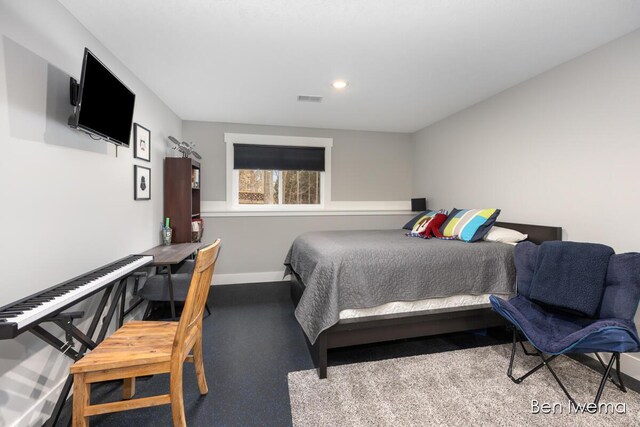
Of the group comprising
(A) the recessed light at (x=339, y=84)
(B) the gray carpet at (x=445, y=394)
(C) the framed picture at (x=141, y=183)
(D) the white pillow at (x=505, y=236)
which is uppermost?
(A) the recessed light at (x=339, y=84)

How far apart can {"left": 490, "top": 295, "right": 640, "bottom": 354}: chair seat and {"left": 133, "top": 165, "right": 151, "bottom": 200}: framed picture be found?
313 centimetres

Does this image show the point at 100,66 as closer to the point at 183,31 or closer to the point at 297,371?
the point at 183,31

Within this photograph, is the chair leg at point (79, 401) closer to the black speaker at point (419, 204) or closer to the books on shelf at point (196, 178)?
the books on shelf at point (196, 178)

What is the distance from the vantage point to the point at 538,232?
262cm

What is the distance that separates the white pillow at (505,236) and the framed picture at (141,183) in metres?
3.36

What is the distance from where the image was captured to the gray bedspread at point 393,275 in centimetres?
206

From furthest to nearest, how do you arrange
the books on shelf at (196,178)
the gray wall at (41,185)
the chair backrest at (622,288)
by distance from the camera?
the books on shelf at (196,178)
the chair backrest at (622,288)
the gray wall at (41,185)

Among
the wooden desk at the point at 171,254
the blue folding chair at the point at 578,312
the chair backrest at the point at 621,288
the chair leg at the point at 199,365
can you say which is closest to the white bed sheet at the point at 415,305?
the blue folding chair at the point at 578,312

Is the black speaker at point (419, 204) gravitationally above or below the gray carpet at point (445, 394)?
above

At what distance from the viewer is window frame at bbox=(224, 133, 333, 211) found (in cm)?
427

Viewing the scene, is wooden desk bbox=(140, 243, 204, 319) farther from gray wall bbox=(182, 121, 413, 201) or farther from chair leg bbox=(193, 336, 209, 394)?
gray wall bbox=(182, 121, 413, 201)

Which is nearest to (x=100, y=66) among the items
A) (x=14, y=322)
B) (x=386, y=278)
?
(x=14, y=322)

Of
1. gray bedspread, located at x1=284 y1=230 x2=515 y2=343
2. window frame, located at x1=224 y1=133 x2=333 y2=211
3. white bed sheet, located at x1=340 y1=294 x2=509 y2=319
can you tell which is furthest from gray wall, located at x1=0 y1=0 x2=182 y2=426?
window frame, located at x1=224 y1=133 x2=333 y2=211

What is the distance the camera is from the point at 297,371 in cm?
209
